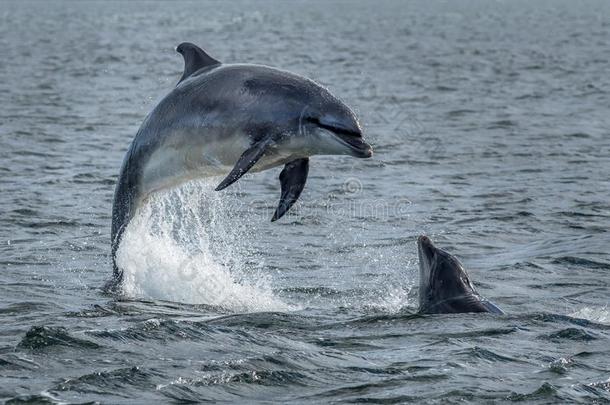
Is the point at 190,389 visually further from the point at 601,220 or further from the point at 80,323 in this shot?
the point at 601,220

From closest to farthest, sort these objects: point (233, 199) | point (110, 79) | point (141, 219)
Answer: point (141, 219) < point (233, 199) < point (110, 79)

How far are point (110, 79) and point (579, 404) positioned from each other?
40086 mm

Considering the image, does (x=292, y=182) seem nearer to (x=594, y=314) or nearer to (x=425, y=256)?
(x=425, y=256)

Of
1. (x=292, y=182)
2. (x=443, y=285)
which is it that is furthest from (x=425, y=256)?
(x=292, y=182)

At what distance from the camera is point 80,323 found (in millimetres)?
13156

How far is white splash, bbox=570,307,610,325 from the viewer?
13984 mm

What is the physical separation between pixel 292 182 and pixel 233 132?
758 mm


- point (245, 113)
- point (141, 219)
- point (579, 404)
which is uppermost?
point (245, 113)

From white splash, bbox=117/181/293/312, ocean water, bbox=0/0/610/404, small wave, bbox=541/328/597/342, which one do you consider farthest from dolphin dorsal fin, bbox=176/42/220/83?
small wave, bbox=541/328/597/342

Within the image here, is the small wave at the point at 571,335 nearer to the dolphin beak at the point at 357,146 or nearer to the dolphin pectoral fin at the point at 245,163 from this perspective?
the dolphin beak at the point at 357,146

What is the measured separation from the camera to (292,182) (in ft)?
41.3

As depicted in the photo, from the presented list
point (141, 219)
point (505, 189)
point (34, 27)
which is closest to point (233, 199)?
point (505, 189)

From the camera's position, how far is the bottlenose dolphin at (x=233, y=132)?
40.2ft

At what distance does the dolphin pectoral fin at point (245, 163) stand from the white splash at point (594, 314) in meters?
3.87
